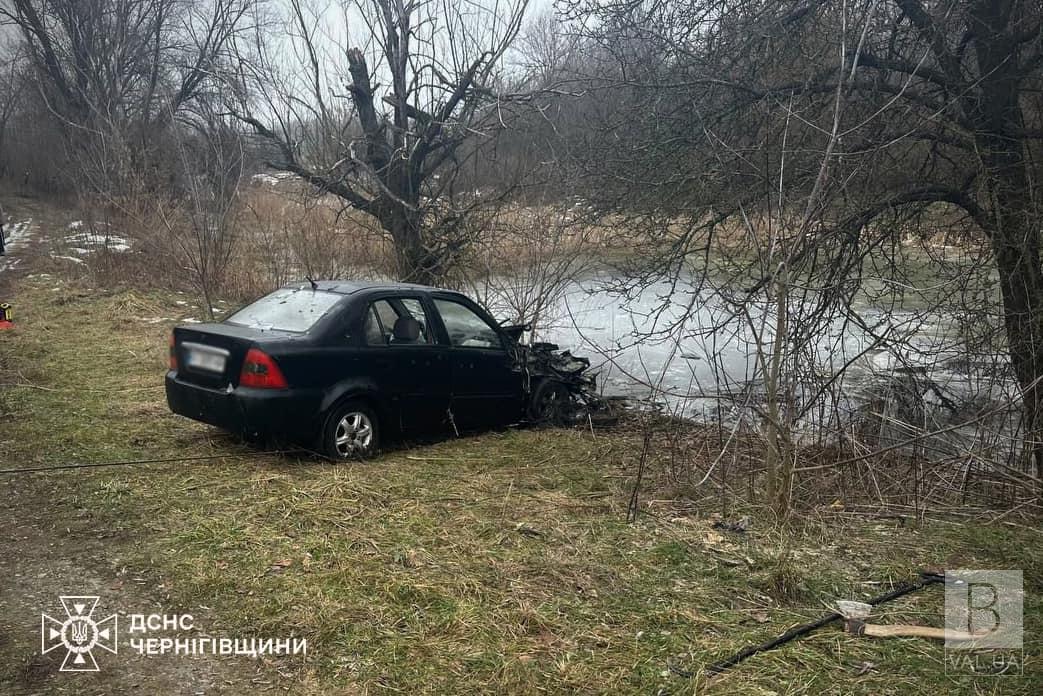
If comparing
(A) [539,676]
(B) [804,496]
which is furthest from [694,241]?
(A) [539,676]

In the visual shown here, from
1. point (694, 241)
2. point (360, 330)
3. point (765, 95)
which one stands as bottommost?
point (360, 330)

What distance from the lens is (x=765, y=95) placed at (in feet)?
27.7

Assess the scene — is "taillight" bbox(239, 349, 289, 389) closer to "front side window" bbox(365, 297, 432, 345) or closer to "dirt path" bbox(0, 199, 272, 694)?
"front side window" bbox(365, 297, 432, 345)

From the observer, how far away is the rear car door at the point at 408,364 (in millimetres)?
6770

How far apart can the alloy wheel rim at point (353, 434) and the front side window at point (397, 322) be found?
0.59m

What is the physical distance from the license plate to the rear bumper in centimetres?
15

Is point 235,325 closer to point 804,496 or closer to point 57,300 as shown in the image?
point 804,496

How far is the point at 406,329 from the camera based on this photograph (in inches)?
278

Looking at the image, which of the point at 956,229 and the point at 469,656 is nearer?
the point at 469,656

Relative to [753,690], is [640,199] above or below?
above

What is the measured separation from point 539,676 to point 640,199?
644 centimetres

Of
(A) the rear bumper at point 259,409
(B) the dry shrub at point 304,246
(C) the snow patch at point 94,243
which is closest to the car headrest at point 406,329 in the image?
(A) the rear bumper at point 259,409

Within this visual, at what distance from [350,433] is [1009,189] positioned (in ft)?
20.4

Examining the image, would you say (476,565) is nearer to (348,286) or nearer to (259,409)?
(259,409)
